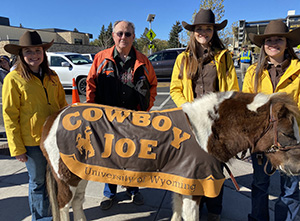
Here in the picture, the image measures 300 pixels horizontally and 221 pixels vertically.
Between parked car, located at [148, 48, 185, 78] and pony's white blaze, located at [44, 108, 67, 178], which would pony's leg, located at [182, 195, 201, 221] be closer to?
pony's white blaze, located at [44, 108, 67, 178]

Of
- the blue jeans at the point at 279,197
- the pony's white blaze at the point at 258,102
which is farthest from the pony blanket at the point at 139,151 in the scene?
the blue jeans at the point at 279,197

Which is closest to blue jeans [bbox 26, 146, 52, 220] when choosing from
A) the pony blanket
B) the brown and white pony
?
the brown and white pony

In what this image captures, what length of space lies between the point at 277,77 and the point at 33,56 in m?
2.48

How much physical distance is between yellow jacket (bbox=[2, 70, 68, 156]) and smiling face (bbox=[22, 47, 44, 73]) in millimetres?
147

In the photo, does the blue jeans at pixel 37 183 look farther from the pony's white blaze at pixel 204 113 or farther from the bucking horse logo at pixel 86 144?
the pony's white blaze at pixel 204 113

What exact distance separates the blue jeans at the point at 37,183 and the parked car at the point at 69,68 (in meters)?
7.71

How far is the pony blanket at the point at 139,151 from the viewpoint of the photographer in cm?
176

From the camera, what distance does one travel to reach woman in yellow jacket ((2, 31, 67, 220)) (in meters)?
1.96

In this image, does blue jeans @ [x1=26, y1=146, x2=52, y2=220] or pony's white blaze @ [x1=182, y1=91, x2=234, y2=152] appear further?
blue jeans @ [x1=26, y1=146, x2=52, y2=220]

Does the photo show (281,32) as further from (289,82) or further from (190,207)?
(190,207)

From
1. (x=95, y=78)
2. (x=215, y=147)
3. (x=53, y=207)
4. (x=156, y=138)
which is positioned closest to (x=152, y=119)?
(x=156, y=138)

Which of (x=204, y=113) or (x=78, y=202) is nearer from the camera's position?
(x=204, y=113)

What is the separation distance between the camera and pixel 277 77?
6.77ft

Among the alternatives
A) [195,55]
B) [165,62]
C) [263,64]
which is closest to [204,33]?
[195,55]
